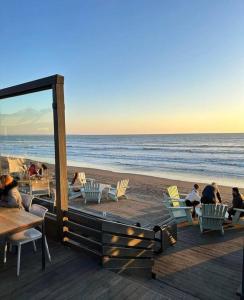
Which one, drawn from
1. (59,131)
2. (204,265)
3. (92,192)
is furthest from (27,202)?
(92,192)

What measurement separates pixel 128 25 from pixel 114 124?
4267 centimetres

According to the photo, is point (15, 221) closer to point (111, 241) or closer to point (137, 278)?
point (111, 241)

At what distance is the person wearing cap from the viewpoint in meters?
3.42

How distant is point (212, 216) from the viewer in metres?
5.79

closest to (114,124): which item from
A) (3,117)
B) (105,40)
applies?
(105,40)

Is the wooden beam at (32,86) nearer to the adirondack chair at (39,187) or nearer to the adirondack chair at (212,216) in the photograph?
the adirondack chair at (39,187)

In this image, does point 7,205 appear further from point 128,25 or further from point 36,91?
point 128,25

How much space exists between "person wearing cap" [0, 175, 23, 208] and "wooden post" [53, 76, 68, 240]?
56 cm

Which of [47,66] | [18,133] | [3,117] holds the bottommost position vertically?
[18,133]

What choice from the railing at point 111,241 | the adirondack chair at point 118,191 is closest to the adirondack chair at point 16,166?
the railing at point 111,241

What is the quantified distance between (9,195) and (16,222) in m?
0.69

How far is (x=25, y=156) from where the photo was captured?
477 centimetres

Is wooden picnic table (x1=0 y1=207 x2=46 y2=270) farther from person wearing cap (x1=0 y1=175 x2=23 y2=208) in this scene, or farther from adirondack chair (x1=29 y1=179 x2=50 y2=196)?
adirondack chair (x1=29 y1=179 x2=50 y2=196)

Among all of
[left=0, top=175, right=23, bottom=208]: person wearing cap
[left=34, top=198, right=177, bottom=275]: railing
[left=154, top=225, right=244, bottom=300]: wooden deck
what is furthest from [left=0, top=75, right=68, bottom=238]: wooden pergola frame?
[left=154, top=225, right=244, bottom=300]: wooden deck
